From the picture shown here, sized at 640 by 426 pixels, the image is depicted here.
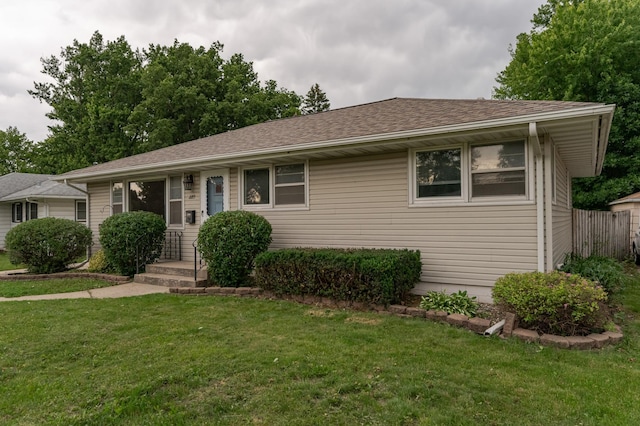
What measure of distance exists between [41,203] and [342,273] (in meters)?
16.5

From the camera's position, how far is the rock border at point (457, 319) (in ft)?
12.8

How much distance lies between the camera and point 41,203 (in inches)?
640

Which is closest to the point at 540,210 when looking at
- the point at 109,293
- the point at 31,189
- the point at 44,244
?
the point at 109,293

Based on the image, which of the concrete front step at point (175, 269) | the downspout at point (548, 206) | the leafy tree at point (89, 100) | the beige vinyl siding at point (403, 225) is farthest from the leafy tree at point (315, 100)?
the downspout at point (548, 206)

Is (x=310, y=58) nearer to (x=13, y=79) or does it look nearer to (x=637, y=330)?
(x=637, y=330)

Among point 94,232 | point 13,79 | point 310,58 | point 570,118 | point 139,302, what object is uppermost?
point 13,79

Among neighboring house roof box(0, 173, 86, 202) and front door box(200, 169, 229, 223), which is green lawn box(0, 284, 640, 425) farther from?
neighboring house roof box(0, 173, 86, 202)

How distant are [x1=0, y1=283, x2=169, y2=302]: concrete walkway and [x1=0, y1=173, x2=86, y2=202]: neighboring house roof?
746 cm

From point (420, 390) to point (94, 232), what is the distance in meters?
11.3

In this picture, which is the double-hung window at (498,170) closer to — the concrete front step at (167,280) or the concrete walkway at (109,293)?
the concrete front step at (167,280)

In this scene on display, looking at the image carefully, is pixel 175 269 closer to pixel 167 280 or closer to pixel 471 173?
pixel 167 280

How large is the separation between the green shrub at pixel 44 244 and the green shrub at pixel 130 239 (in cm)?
144

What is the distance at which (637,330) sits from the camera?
4543mm

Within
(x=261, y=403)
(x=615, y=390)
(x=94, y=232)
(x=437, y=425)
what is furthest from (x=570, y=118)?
(x=94, y=232)
